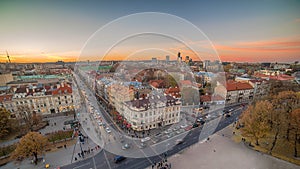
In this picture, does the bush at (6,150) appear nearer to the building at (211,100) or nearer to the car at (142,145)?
the car at (142,145)

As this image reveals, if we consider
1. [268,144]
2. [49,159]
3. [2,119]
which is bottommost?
[49,159]

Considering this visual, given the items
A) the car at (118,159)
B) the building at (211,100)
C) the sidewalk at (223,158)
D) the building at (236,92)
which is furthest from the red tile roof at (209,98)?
the car at (118,159)

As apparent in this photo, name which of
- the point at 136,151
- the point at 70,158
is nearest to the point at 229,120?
the point at 136,151

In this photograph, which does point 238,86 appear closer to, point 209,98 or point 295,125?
point 209,98

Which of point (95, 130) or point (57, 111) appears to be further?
point (57, 111)

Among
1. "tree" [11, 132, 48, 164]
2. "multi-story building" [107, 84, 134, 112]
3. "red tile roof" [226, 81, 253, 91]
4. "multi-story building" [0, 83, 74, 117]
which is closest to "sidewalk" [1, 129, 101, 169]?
"tree" [11, 132, 48, 164]

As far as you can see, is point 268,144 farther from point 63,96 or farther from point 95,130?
point 63,96
